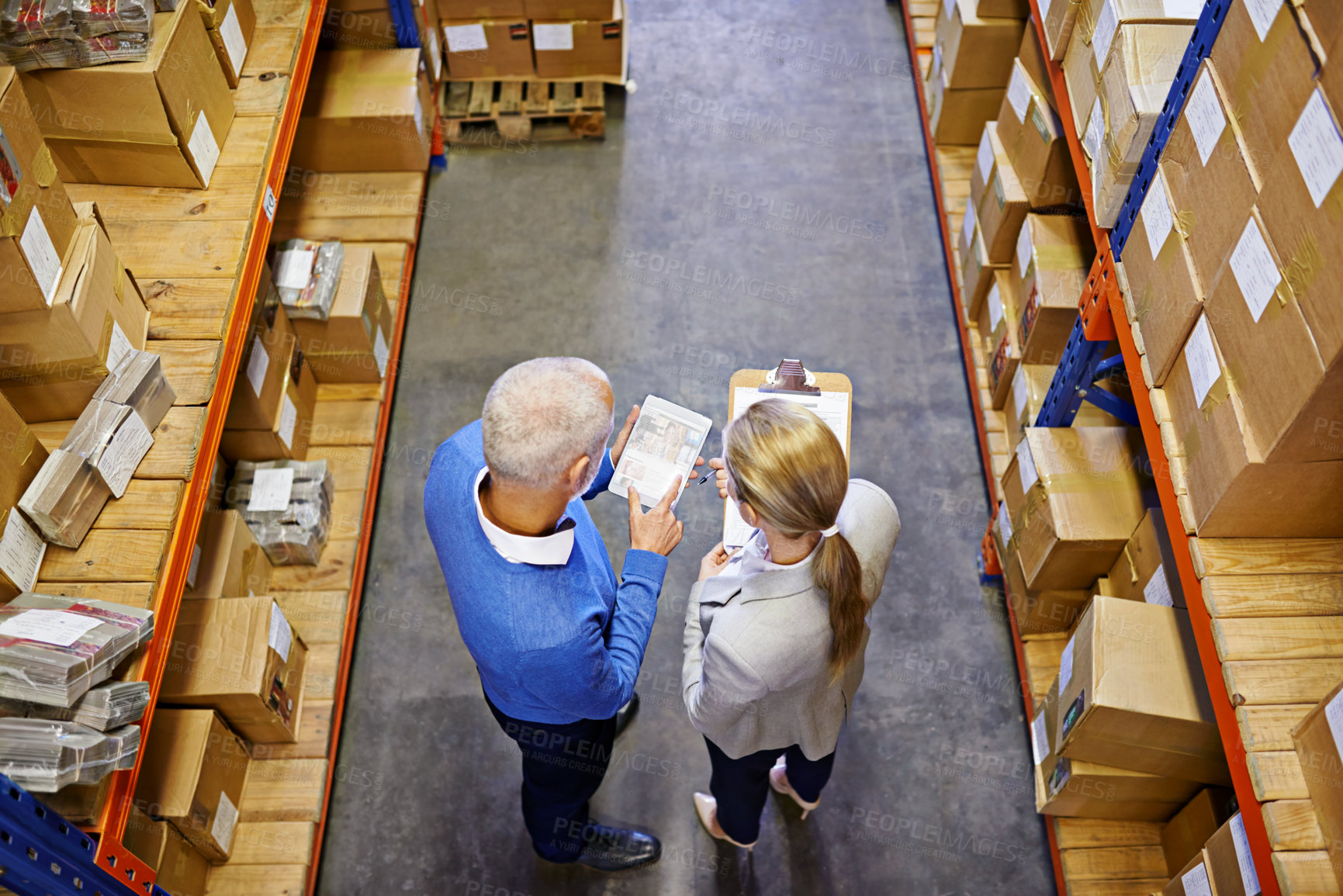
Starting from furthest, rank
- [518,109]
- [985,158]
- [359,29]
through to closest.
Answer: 1. [518,109]
2. [359,29]
3. [985,158]

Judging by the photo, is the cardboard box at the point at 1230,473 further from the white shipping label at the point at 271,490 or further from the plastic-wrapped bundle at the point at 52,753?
the white shipping label at the point at 271,490

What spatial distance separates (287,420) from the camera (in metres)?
4.78

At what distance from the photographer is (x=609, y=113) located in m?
6.72

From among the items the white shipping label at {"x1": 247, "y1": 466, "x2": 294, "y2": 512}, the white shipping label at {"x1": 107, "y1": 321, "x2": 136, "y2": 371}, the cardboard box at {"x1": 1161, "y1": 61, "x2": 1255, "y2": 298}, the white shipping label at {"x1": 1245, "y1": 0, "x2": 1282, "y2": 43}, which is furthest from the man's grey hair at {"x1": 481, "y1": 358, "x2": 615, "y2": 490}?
the white shipping label at {"x1": 247, "y1": 466, "x2": 294, "y2": 512}

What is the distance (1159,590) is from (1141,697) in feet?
1.64

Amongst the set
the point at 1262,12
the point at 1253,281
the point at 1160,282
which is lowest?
the point at 1160,282

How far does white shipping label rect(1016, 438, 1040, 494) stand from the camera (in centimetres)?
404

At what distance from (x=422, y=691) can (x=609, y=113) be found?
423cm

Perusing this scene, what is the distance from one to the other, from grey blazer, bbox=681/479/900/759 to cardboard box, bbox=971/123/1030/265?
2.62 meters

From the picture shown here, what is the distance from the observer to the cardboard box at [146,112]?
3564mm

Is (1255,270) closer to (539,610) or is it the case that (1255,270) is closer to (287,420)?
(539,610)

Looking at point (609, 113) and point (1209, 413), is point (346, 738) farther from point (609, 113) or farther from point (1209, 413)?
point (609, 113)

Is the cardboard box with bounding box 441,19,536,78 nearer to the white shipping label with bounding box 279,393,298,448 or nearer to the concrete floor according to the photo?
the concrete floor

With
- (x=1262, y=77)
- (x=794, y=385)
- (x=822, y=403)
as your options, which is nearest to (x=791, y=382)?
(x=794, y=385)
